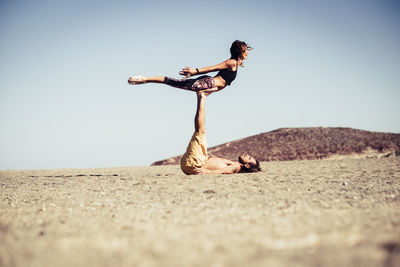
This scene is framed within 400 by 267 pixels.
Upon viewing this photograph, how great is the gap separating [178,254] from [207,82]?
491 cm

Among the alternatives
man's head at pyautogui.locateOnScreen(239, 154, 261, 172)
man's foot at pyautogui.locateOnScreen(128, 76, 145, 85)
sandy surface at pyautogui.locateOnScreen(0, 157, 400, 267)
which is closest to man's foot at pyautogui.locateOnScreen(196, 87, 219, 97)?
man's foot at pyautogui.locateOnScreen(128, 76, 145, 85)

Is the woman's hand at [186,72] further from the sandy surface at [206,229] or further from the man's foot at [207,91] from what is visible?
the sandy surface at [206,229]

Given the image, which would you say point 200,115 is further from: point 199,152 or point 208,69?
point 208,69

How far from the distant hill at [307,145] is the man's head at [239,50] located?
21.0ft

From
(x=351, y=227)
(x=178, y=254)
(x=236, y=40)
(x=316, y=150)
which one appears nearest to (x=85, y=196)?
(x=178, y=254)

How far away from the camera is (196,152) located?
6.32 meters

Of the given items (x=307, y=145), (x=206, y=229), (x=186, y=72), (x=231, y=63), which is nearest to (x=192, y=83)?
(x=186, y=72)

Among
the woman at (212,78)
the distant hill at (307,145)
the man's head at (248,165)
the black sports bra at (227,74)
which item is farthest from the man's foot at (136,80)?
the distant hill at (307,145)

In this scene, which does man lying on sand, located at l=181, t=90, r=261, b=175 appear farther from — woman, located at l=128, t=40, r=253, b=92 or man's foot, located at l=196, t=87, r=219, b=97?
woman, located at l=128, t=40, r=253, b=92

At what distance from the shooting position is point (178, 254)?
1.66 metres

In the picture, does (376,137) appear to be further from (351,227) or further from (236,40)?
(351,227)

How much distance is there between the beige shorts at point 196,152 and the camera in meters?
6.30

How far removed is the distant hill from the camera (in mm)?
12469

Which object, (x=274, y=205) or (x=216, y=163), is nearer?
(x=274, y=205)
